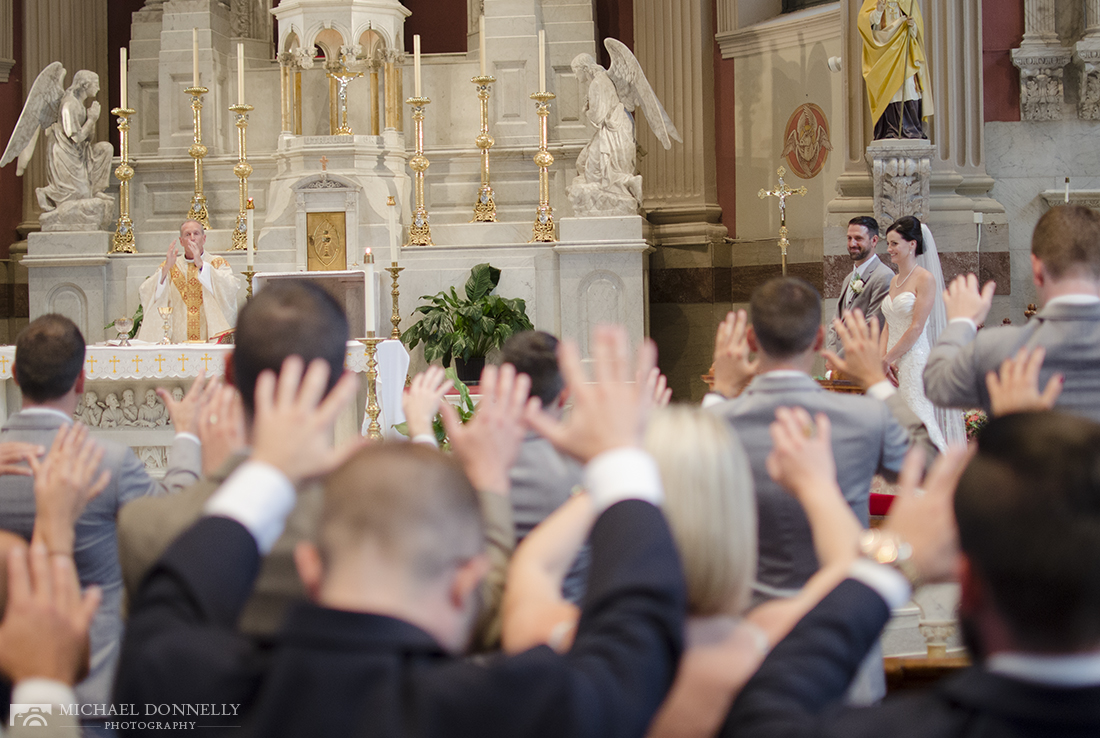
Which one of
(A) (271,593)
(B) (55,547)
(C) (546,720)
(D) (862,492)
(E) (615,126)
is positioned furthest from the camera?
(E) (615,126)

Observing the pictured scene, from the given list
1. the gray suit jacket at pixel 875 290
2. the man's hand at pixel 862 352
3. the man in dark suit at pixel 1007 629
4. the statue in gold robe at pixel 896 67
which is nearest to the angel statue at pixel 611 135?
the statue in gold robe at pixel 896 67

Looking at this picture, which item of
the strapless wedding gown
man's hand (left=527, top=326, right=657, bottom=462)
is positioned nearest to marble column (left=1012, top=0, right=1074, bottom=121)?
the strapless wedding gown

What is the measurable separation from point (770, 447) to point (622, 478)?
3.37 ft

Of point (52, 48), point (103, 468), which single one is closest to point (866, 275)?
point (103, 468)

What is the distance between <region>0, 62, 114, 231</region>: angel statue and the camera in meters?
10.3

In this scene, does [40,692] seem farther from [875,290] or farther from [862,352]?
[875,290]

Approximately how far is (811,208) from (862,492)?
30.6 ft

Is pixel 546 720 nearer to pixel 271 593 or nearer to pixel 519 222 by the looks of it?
pixel 271 593

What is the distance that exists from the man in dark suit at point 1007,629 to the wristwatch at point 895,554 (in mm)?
150

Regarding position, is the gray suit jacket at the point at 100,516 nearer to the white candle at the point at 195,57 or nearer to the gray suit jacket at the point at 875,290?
the gray suit jacket at the point at 875,290

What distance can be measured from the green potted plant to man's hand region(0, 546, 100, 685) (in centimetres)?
751

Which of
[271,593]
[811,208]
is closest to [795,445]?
[271,593]

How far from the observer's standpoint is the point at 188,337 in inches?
325

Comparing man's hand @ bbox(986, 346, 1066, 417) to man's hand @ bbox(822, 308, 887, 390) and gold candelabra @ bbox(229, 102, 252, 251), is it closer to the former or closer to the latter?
man's hand @ bbox(822, 308, 887, 390)
